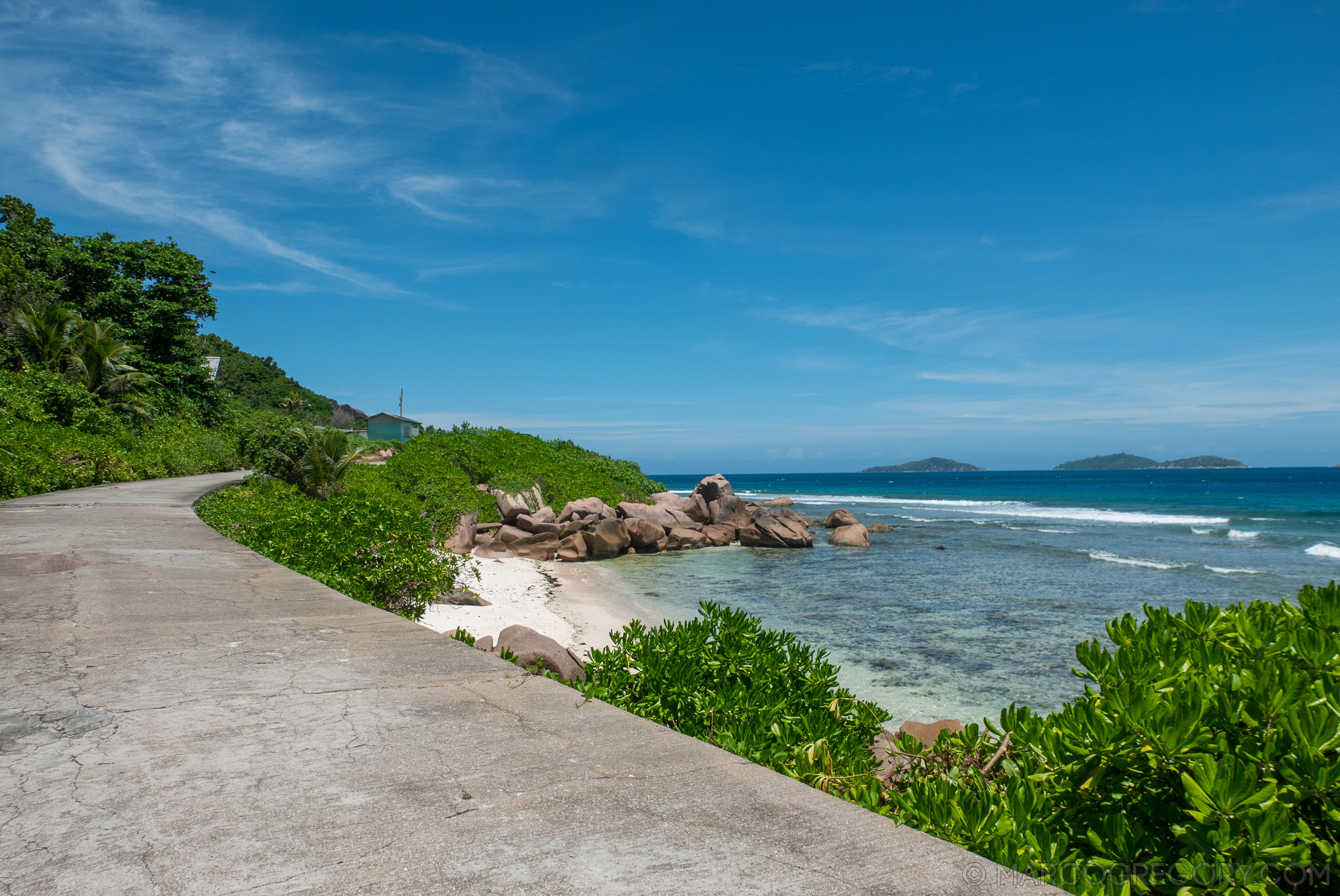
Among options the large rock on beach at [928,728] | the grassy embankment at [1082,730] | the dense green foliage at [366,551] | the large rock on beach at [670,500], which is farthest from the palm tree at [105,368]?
the large rock on beach at [928,728]

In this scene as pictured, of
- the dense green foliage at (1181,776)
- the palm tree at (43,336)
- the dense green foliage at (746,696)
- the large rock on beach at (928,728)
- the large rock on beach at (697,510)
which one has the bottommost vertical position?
the large rock on beach at (928,728)

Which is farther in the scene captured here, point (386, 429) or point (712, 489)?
point (386, 429)

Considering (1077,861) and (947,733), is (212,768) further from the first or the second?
(947,733)

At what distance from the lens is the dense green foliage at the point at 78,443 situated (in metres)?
14.0

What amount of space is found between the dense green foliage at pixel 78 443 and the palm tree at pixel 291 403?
26.5 m

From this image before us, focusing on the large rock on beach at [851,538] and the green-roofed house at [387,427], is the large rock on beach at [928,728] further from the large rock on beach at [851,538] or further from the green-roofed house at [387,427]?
the green-roofed house at [387,427]

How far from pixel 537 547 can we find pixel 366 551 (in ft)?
41.2

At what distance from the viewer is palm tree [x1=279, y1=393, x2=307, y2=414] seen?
2078 inches

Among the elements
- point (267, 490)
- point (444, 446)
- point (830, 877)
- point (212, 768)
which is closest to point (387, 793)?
point (212, 768)

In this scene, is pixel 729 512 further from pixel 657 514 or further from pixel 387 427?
pixel 387 427

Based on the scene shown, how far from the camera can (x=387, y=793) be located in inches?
81.0

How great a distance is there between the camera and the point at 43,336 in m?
23.1

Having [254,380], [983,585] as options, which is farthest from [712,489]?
[254,380]

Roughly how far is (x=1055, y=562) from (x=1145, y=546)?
23.4ft
